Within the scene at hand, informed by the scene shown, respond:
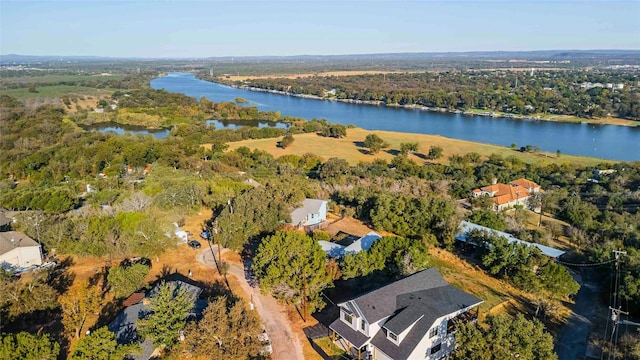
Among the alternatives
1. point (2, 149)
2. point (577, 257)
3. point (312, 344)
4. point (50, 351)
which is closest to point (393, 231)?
point (577, 257)

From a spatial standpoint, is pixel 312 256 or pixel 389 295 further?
pixel 312 256

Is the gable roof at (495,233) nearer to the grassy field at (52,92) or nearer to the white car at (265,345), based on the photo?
the white car at (265,345)

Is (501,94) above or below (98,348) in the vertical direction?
above

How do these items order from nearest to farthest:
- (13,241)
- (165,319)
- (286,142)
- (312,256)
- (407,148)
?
1. (165,319)
2. (312,256)
3. (13,241)
4. (407,148)
5. (286,142)

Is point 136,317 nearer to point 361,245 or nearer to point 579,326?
point 361,245

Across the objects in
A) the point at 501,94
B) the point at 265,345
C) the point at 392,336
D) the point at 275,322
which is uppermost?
the point at 501,94

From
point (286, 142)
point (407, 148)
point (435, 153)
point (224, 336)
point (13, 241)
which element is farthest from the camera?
point (286, 142)

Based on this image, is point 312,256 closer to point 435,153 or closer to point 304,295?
point 304,295

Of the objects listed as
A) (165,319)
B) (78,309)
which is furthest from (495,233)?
(78,309)
